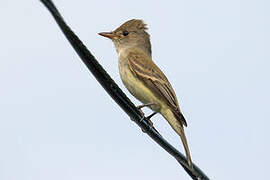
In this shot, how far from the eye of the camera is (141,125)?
6148 mm

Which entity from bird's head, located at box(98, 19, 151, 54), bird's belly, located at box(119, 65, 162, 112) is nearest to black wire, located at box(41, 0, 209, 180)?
bird's belly, located at box(119, 65, 162, 112)

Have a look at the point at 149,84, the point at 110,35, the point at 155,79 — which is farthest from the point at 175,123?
the point at 110,35

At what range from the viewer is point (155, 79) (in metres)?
9.07

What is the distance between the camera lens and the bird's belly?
8742mm

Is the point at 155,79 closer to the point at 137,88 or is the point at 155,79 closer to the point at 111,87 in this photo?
the point at 137,88

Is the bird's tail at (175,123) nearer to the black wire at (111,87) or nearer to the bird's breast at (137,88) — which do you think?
the bird's breast at (137,88)

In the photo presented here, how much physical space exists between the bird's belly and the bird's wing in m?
0.07

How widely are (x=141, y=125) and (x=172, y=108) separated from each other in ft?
7.92

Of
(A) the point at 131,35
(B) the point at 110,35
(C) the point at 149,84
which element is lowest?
(C) the point at 149,84

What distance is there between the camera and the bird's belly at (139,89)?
344 inches

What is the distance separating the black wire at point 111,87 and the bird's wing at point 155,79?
2.21 meters

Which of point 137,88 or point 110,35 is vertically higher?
point 110,35

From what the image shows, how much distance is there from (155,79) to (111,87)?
12.8 feet

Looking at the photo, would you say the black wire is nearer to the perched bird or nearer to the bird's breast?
the perched bird
